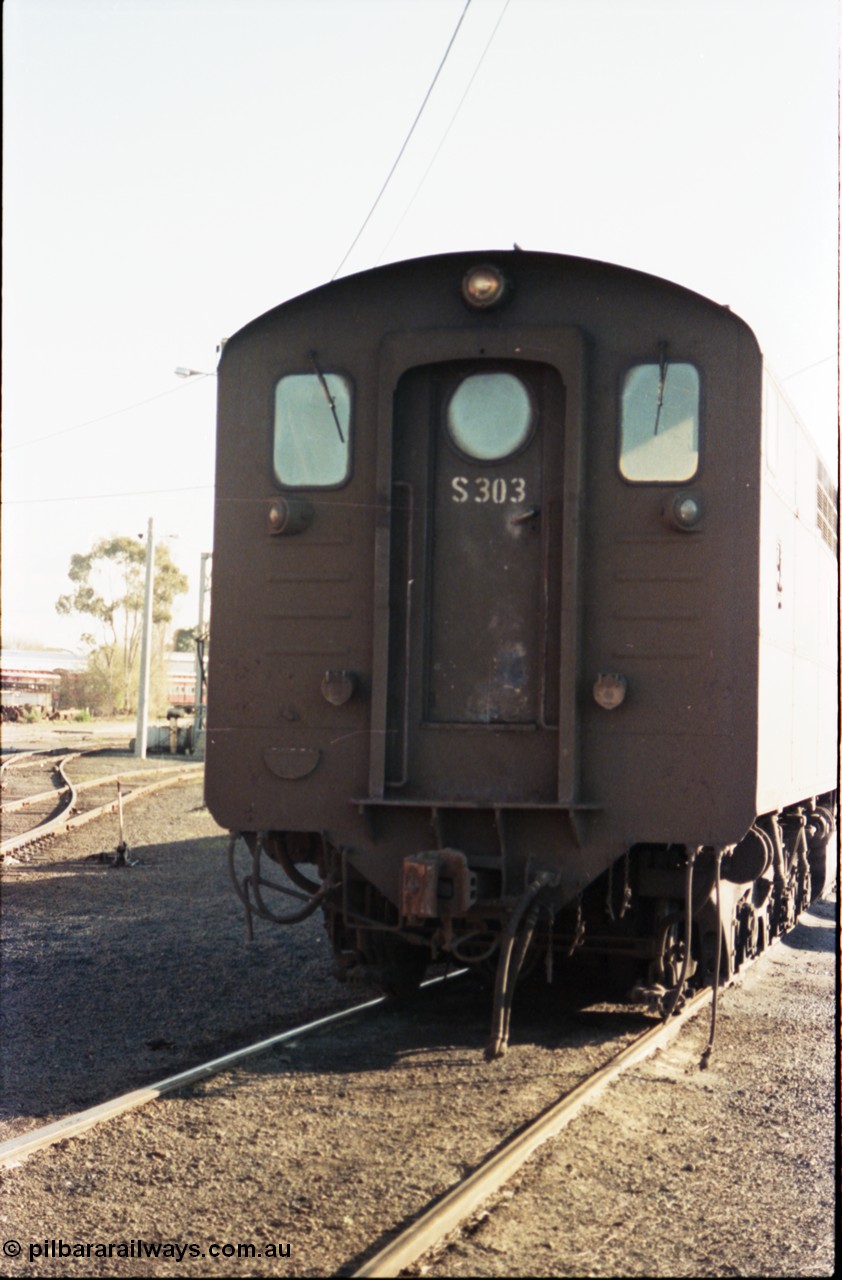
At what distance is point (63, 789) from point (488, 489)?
16.9m

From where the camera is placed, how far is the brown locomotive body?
6.27 metres

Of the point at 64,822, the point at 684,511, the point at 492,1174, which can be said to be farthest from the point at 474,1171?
the point at 64,822

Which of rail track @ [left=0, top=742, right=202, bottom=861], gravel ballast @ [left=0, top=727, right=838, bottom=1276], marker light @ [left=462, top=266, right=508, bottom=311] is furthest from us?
rail track @ [left=0, top=742, right=202, bottom=861]

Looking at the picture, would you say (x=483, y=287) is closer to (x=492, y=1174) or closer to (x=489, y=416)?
(x=489, y=416)

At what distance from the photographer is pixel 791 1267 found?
4.12 metres

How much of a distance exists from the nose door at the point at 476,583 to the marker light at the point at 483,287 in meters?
0.30

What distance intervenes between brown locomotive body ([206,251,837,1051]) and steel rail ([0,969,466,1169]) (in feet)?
2.38

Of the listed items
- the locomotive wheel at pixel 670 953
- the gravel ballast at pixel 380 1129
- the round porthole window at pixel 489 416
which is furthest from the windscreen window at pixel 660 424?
the gravel ballast at pixel 380 1129

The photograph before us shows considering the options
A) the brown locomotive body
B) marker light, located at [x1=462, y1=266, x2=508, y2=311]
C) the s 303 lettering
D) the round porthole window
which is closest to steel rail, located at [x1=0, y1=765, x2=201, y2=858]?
the brown locomotive body

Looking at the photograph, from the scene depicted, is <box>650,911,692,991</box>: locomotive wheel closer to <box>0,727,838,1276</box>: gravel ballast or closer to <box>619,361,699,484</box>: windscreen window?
<box>0,727,838,1276</box>: gravel ballast

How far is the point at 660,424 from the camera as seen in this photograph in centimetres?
641

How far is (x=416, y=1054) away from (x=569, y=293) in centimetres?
397

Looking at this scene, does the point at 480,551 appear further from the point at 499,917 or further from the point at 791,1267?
the point at 791,1267

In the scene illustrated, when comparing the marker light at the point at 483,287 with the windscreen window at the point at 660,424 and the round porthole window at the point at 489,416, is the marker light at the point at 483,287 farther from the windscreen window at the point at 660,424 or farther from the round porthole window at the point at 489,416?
the windscreen window at the point at 660,424
